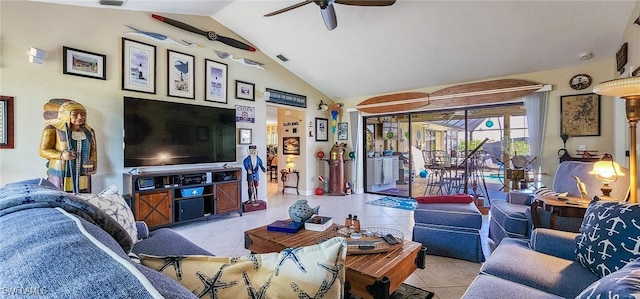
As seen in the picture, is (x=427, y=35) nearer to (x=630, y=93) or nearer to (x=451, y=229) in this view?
(x=630, y=93)

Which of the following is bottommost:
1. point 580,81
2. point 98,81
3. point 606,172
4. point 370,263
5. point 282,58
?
point 370,263

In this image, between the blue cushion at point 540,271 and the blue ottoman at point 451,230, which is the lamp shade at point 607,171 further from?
the blue cushion at point 540,271

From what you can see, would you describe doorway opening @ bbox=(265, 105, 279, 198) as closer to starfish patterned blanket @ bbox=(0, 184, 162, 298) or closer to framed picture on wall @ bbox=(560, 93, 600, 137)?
framed picture on wall @ bbox=(560, 93, 600, 137)

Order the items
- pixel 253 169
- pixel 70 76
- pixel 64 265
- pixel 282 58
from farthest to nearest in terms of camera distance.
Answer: pixel 282 58, pixel 253 169, pixel 70 76, pixel 64 265

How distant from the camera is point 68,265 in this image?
44 cm

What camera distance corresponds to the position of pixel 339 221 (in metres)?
4.18

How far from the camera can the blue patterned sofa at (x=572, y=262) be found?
1.31 meters

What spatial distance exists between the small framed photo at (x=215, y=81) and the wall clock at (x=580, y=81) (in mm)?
5389

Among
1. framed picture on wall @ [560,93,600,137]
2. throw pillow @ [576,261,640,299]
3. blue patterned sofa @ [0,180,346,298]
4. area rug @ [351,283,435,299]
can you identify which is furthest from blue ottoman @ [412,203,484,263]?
framed picture on wall @ [560,93,600,137]

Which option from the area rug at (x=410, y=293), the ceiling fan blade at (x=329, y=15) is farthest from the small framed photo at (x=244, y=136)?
the area rug at (x=410, y=293)

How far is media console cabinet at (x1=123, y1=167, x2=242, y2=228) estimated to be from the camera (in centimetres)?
357

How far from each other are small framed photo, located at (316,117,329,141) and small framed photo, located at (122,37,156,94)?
11.4ft

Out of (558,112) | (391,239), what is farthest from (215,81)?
(558,112)

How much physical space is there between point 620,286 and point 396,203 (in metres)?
4.84
